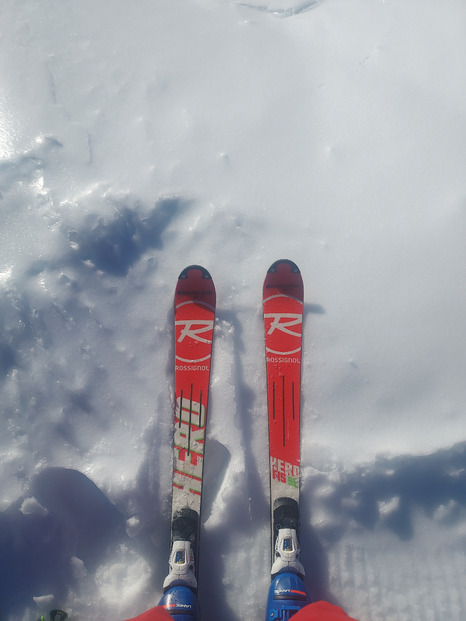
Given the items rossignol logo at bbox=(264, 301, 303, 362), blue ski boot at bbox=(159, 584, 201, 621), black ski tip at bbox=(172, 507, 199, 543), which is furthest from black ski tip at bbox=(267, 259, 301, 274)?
blue ski boot at bbox=(159, 584, 201, 621)

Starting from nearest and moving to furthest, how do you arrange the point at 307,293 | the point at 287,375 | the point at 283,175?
the point at 287,375
the point at 307,293
the point at 283,175

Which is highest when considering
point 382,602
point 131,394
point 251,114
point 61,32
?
point 61,32

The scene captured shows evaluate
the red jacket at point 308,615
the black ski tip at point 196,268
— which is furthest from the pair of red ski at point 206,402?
the red jacket at point 308,615

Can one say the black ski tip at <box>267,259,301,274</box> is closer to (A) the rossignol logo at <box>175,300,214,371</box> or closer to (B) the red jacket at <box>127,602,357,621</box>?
(A) the rossignol logo at <box>175,300,214,371</box>

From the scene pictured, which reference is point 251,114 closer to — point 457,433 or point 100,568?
point 457,433

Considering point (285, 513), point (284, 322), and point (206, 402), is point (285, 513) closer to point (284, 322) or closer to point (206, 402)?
point (206, 402)

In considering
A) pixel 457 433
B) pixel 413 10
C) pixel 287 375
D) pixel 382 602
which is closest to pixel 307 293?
pixel 287 375

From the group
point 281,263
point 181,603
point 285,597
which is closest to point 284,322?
point 281,263

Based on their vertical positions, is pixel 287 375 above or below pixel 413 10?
below

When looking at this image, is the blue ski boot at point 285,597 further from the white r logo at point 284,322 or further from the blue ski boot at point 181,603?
the white r logo at point 284,322
